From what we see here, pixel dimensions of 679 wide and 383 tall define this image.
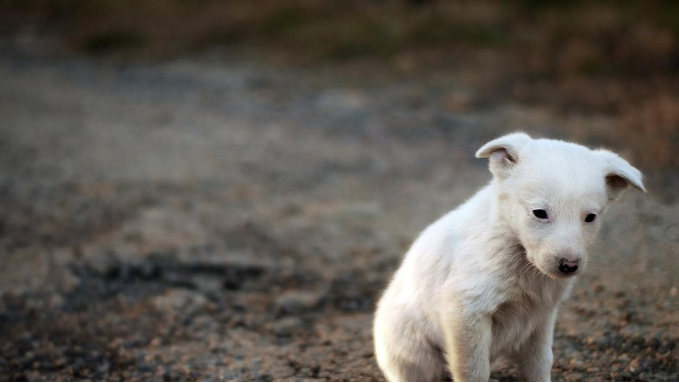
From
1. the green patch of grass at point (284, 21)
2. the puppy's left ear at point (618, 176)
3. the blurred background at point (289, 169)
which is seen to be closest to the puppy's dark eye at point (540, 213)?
the puppy's left ear at point (618, 176)

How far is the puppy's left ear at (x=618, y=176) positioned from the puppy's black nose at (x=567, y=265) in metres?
0.42

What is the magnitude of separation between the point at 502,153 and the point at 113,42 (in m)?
13.3

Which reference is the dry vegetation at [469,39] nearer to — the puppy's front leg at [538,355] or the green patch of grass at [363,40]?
the green patch of grass at [363,40]

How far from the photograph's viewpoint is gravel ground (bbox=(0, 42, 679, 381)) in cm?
437

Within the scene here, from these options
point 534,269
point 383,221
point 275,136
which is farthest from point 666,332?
point 275,136

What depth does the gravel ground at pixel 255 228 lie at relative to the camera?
437cm

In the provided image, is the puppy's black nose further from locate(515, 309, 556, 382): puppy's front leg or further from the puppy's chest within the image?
locate(515, 309, 556, 382): puppy's front leg

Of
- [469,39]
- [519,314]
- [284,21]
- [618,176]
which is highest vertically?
[284,21]

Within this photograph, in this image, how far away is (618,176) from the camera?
294 cm

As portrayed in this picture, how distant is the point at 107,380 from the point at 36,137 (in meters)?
6.47

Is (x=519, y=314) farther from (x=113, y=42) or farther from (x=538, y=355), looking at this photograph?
(x=113, y=42)

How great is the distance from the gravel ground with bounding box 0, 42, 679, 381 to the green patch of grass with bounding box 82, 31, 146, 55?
9.30 ft

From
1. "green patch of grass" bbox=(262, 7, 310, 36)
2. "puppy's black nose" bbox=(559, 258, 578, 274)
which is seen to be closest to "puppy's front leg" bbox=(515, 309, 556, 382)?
"puppy's black nose" bbox=(559, 258, 578, 274)

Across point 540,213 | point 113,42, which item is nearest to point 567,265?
point 540,213
